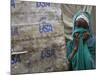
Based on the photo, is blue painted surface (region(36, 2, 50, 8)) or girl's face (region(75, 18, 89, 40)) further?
girl's face (region(75, 18, 89, 40))

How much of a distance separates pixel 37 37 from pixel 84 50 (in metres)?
0.55

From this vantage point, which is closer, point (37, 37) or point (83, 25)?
point (37, 37)

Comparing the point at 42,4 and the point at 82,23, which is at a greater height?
the point at 42,4

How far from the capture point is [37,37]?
184 centimetres

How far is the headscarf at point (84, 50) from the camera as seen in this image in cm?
195

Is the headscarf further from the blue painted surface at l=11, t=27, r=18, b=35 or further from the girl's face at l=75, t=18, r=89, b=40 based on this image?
the blue painted surface at l=11, t=27, r=18, b=35

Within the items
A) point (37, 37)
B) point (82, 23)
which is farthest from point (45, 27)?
point (82, 23)

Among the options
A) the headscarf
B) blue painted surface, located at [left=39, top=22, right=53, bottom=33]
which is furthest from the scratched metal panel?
the headscarf

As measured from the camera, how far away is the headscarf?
76.8 inches

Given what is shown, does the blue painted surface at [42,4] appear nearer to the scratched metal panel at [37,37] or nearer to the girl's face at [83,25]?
the scratched metal panel at [37,37]

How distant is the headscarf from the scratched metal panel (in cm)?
11

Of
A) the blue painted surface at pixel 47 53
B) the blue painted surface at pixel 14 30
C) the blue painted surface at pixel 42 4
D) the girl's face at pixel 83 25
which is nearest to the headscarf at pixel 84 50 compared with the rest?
the girl's face at pixel 83 25

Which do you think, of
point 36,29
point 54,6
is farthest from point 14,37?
point 54,6

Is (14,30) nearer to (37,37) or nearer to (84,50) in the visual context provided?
(37,37)
